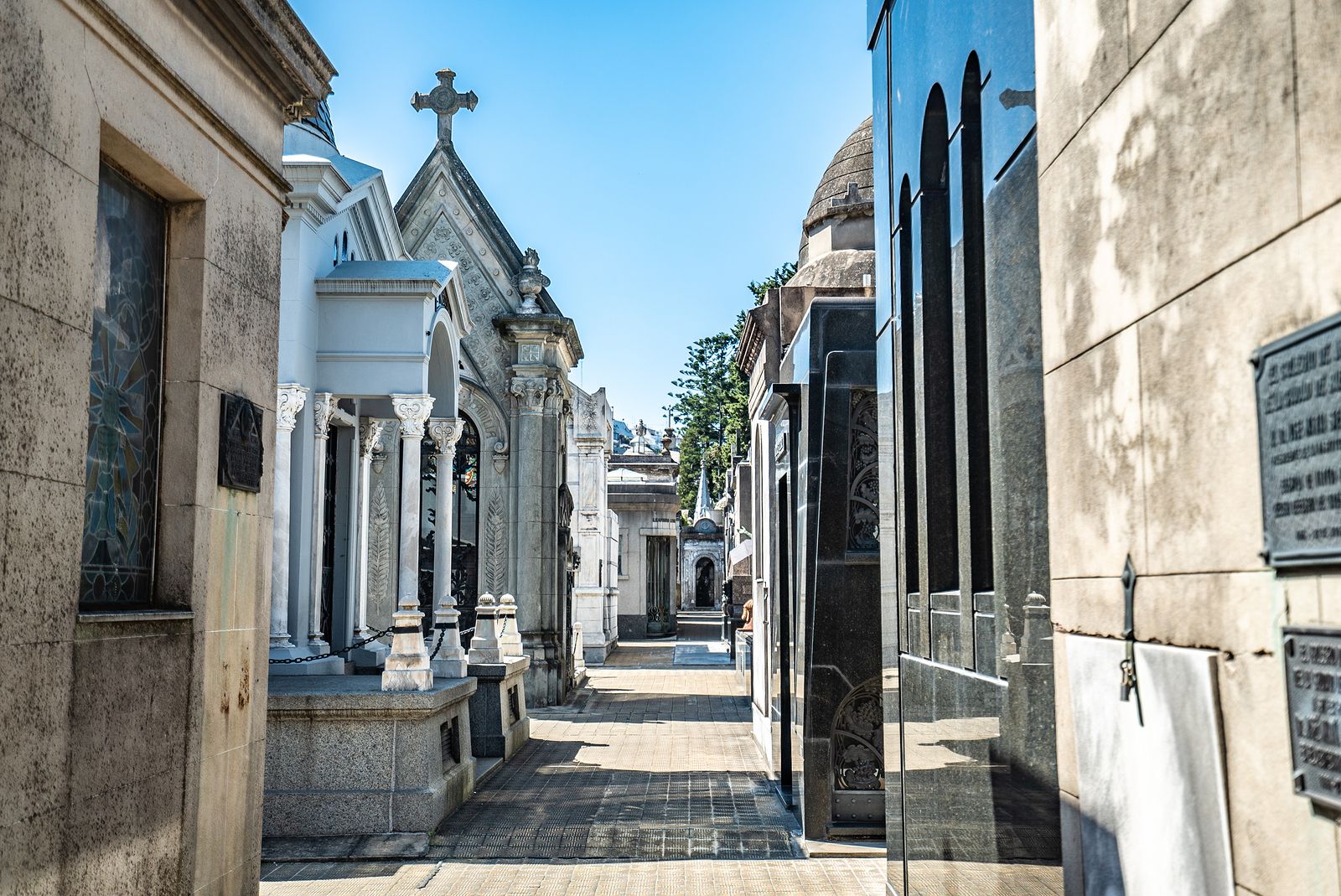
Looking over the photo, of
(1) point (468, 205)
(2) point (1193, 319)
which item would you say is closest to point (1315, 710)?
(2) point (1193, 319)

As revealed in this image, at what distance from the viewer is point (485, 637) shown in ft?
45.6

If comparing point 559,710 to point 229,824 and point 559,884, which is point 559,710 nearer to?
point 559,884

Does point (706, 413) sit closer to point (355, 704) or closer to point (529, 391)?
point (529, 391)

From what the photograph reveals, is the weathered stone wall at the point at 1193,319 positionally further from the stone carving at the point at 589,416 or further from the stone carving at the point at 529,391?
the stone carving at the point at 589,416

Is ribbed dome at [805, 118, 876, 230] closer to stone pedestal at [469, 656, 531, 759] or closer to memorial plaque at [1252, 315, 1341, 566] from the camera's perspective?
stone pedestal at [469, 656, 531, 759]

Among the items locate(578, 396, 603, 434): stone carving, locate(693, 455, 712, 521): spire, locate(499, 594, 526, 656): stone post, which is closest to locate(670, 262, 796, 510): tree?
locate(693, 455, 712, 521): spire

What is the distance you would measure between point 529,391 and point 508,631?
5.01 meters

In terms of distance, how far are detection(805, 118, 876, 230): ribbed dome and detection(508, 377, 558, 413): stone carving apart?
267 inches

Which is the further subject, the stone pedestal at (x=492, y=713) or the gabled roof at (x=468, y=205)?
the gabled roof at (x=468, y=205)

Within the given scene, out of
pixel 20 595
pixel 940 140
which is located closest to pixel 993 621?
pixel 940 140

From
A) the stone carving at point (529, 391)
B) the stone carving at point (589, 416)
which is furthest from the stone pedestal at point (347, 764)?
the stone carving at point (589, 416)

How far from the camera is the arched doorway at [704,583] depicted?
213ft

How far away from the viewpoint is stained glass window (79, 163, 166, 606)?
15.6 ft

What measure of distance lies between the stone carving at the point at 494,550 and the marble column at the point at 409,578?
20.7ft
